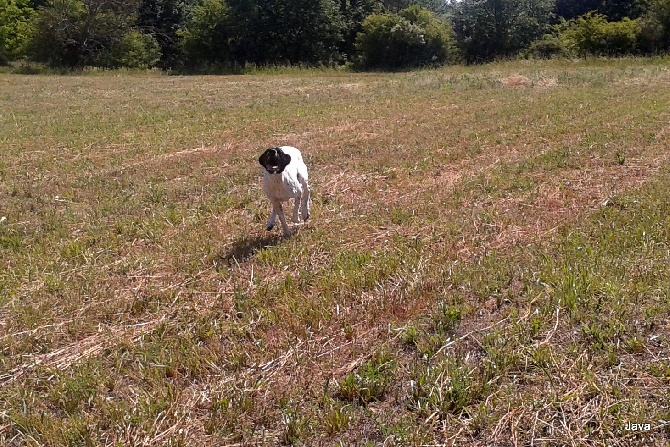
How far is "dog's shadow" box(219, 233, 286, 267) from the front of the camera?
5473mm

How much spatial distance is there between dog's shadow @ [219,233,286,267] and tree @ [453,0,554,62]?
3673 cm

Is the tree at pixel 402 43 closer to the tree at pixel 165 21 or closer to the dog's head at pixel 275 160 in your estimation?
the tree at pixel 165 21

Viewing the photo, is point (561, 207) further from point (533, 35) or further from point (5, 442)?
point (533, 35)

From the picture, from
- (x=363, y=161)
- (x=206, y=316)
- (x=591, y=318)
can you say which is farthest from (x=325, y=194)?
(x=591, y=318)

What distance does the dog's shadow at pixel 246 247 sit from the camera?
547 centimetres

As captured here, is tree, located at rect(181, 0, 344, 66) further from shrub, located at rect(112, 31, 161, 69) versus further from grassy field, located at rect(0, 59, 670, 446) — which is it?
grassy field, located at rect(0, 59, 670, 446)

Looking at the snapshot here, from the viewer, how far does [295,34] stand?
4356 centimetres

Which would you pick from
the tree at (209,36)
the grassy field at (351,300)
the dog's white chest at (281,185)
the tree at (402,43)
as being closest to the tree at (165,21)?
the tree at (209,36)

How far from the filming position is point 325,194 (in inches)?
305

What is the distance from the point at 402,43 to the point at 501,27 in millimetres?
7204

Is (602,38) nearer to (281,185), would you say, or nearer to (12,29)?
(281,185)

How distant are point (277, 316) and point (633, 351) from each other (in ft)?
7.75

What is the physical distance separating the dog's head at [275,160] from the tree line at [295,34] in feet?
116

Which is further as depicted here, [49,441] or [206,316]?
[206,316]
